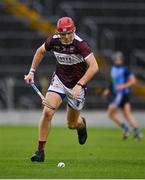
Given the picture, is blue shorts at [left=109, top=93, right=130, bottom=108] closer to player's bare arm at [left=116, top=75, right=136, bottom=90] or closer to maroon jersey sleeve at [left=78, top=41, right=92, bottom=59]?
player's bare arm at [left=116, top=75, right=136, bottom=90]

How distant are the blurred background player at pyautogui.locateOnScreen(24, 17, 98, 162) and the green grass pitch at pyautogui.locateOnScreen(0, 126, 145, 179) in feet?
2.35

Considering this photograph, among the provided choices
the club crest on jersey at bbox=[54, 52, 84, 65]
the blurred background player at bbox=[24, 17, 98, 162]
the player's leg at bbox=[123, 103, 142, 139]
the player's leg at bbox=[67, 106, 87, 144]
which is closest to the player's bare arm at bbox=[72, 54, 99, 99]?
the blurred background player at bbox=[24, 17, 98, 162]

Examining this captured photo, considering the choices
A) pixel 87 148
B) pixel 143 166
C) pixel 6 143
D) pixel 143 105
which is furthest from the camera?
pixel 143 105

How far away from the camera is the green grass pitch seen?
38.0 feet

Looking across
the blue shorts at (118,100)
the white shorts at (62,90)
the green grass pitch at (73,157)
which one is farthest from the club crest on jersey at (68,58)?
the blue shorts at (118,100)

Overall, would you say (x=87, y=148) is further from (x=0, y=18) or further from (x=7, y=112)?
(x=0, y=18)

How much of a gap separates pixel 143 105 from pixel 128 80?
8.28 metres

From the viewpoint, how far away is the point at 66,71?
1397cm

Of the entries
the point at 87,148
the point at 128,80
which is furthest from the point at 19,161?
the point at 128,80

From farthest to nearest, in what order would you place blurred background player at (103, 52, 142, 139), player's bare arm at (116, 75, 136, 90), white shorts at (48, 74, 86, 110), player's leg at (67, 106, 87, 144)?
blurred background player at (103, 52, 142, 139) < player's bare arm at (116, 75, 136, 90) < player's leg at (67, 106, 87, 144) < white shorts at (48, 74, 86, 110)

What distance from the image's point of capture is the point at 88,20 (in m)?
34.3

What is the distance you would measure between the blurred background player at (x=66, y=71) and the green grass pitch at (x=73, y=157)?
72cm

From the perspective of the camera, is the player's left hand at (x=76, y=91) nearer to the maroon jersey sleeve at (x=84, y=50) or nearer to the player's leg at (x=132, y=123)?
the maroon jersey sleeve at (x=84, y=50)

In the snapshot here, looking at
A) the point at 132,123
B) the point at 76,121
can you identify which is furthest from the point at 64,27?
the point at 132,123
